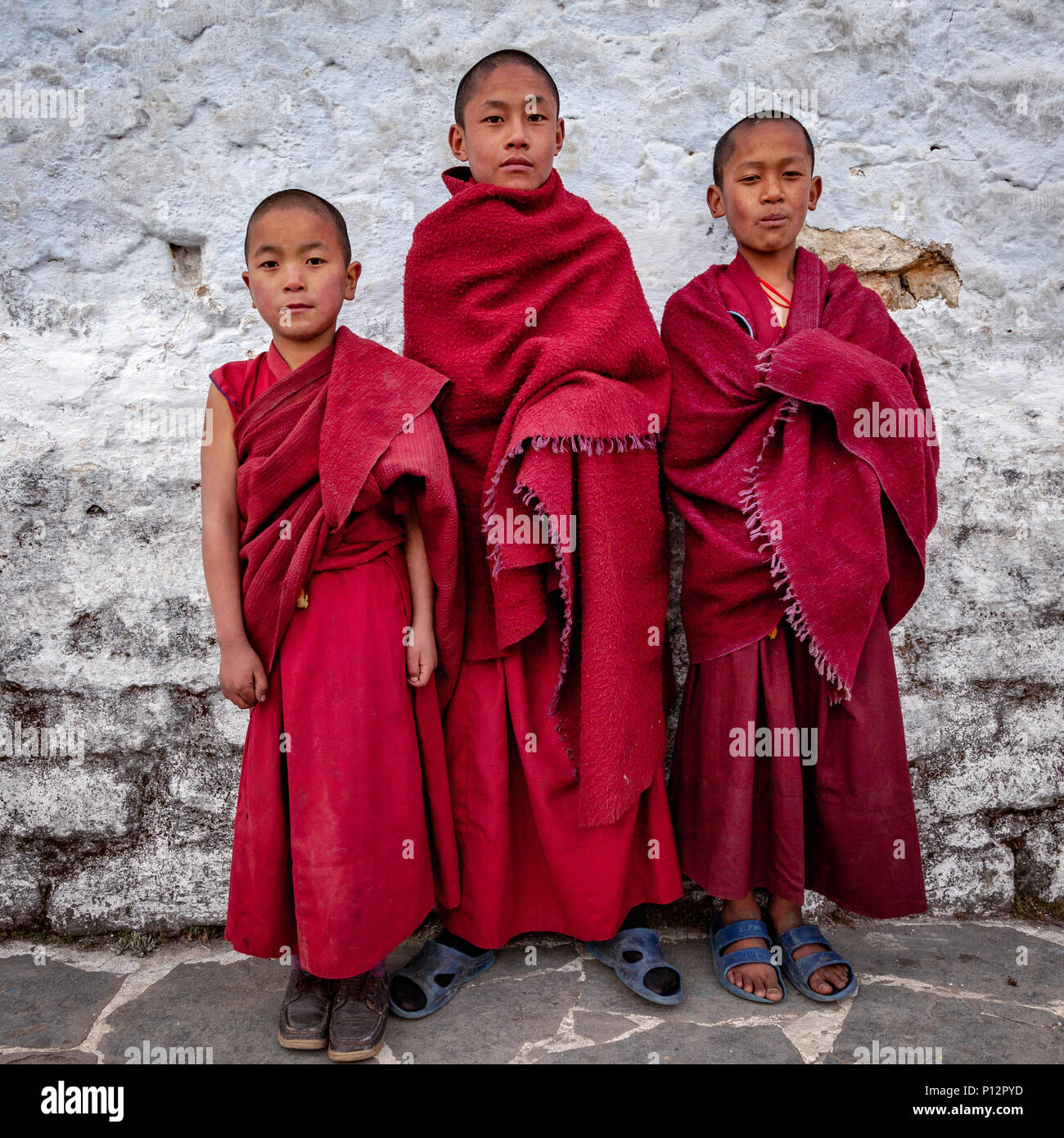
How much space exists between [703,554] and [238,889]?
1284mm

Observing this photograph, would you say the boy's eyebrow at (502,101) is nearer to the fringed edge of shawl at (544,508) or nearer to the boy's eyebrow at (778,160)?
the boy's eyebrow at (778,160)

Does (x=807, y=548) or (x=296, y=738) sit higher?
(x=807, y=548)

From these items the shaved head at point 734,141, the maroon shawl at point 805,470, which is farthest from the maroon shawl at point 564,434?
the shaved head at point 734,141

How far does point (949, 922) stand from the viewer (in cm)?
239

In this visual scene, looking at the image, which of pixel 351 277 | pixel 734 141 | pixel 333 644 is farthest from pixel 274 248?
pixel 734 141

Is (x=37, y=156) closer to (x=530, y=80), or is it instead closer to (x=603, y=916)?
(x=530, y=80)

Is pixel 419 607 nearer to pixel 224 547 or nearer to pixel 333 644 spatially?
pixel 333 644

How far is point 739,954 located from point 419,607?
1.12 meters

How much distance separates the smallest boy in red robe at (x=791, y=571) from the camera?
76.0 inches

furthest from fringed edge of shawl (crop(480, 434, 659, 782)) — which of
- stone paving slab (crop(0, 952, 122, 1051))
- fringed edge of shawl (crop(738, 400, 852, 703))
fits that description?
stone paving slab (crop(0, 952, 122, 1051))

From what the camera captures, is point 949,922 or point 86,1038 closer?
point 86,1038

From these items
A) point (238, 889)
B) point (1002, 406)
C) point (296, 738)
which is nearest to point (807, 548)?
point (1002, 406)

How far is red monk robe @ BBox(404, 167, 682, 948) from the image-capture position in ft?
6.27
